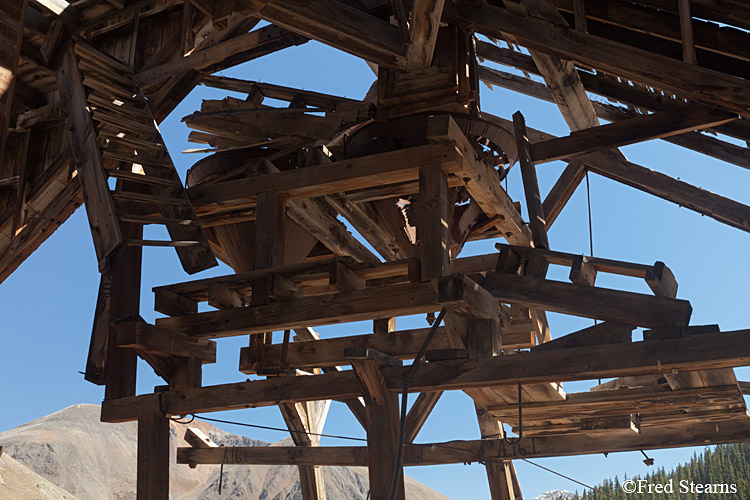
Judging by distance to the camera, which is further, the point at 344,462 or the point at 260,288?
the point at 344,462

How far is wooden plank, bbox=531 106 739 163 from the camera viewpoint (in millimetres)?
7527

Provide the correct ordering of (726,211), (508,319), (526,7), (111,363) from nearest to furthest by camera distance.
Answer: (526,7) < (111,363) < (508,319) < (726,211)

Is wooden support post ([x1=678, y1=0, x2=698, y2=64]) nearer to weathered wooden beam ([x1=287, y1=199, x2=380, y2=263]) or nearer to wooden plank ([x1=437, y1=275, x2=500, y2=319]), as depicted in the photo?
wooden plank ([x1=437, y1=275, x2=500, y2=319])

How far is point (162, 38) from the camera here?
10.9 meters

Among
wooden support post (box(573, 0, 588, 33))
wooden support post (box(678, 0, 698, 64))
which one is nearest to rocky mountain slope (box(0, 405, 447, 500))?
wooden support post (box(573, 0, 588, 33))

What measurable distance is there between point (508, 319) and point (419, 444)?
2580 millimetres

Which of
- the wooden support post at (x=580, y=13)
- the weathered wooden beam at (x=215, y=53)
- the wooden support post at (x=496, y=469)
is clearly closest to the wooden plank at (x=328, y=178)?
the wooden support post at (x=580, y=13)

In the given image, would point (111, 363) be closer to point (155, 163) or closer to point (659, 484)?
point (155, 163)

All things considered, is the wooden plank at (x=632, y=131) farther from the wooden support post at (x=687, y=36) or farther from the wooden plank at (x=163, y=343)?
the wooden plank at (x=163, y=343)

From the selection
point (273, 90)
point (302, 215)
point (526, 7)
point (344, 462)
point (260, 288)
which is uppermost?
point (273, 90)

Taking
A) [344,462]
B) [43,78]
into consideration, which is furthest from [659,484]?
[43,78]

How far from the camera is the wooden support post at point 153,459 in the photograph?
7516 mm

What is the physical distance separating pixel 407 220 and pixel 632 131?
108 inches

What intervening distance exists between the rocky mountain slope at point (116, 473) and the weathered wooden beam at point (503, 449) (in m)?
16.8
